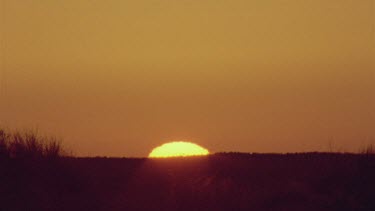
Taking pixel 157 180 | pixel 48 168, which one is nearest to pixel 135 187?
pixel 157 180

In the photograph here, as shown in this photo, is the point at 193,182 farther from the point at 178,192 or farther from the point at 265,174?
the point at 265,174

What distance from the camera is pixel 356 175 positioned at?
19.6 metres

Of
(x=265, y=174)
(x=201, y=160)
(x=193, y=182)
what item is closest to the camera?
(x=193, y=182)

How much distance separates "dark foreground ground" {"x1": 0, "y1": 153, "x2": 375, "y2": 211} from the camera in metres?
17.8

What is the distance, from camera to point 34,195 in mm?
18172

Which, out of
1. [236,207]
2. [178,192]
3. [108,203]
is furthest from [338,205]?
[108,203]

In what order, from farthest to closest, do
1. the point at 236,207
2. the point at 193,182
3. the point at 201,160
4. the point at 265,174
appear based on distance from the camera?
1. the point at 201,160
2. the point at 265,174
3. the point at 193,182
4. the point at 236,207

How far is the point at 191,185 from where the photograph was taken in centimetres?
1873

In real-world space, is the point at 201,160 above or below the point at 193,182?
above

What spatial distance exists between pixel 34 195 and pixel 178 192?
9.42ft

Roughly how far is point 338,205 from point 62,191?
5575mm

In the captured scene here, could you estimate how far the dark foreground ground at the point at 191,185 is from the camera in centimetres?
1784

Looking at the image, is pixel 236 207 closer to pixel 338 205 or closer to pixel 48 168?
pixel 338 205

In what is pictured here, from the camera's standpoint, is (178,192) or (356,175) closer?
(178,192)
